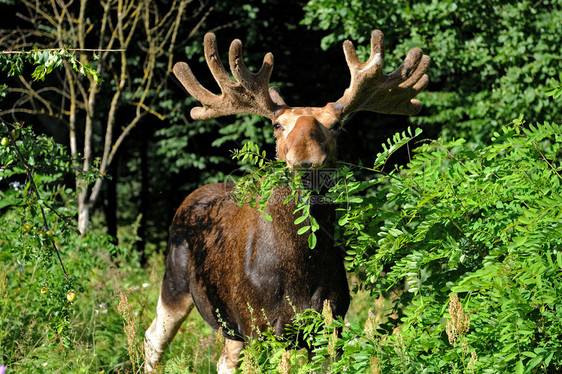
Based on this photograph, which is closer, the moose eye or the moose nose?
the moose nose

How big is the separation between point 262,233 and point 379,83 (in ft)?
4.97

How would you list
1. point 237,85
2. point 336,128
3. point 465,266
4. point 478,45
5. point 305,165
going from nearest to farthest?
point 465,266 < point 305,165 < point 336,128 < point 237,85 < point 478,45

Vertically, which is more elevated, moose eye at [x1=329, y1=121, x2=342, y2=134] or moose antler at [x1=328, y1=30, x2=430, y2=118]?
moose antler at [x1=328, y1=30, x2=430, y2=118]

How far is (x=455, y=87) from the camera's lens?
10.0 meters

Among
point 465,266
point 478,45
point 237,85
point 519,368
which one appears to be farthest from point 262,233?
point 478,45

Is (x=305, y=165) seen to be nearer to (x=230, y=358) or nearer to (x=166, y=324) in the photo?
(x=230, y=358)

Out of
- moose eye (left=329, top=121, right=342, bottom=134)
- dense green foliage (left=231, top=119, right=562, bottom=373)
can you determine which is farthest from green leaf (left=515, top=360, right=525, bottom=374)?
moose eye (left=329, top=121, right=342, bottom=134)

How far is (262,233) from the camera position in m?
4.43

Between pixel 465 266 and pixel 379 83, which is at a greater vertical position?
pixel 379 83

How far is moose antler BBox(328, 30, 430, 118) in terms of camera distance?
15.2 ft

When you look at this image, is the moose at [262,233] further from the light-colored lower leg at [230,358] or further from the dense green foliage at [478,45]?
the dense green foliage at [478,45]

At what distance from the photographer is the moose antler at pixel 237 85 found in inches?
187

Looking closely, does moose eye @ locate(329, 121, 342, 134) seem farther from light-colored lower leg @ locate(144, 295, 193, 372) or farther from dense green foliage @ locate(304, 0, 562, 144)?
dense green foliage @ locate(304, 0, 562, 144)

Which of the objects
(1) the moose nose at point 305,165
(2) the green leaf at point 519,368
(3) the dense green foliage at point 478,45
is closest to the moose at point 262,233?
(1) the moose nose at point 305,165
